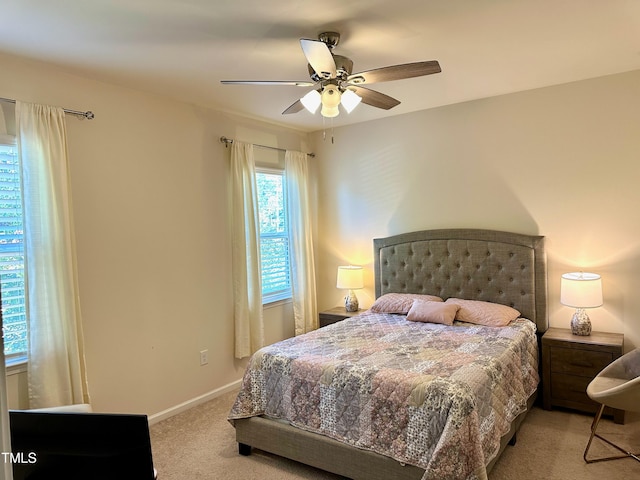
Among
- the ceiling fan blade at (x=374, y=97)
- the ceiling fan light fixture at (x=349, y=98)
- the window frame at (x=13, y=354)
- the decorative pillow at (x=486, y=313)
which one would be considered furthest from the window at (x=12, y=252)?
the decorative pillow at (x=486, y=313)

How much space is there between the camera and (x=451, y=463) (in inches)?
83.1

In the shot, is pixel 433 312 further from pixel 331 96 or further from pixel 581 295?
pixel 331 96

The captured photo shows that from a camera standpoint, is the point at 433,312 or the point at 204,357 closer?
the point at 433,312

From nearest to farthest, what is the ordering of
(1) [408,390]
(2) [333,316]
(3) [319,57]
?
(3) [319,57] < (1) [408,390] < (2) [333,316]

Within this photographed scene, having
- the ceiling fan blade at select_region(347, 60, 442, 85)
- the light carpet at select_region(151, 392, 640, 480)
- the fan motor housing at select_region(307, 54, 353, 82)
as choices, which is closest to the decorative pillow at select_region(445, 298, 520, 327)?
the light carpet at select_region(151, 392, 640, 480)

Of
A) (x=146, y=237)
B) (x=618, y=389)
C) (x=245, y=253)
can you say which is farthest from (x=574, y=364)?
(x=146, y=237)

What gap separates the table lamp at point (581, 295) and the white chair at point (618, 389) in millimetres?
457

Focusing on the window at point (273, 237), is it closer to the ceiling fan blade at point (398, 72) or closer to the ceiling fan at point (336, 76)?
the ceiling fan at point (336, 76)

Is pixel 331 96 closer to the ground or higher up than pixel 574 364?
higher up

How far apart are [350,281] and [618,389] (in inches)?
100

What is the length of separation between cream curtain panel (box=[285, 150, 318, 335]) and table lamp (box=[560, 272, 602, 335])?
2.48m

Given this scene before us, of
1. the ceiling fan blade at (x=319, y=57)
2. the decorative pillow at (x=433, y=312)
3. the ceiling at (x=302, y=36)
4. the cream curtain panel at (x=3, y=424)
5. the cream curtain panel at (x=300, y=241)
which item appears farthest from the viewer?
the cream curtain panel at (x=300, y=241)

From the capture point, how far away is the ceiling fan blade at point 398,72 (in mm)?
2262

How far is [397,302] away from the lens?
412 centimetres
